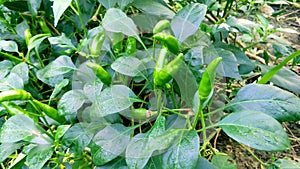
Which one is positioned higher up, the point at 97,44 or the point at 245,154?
the point at 97,44

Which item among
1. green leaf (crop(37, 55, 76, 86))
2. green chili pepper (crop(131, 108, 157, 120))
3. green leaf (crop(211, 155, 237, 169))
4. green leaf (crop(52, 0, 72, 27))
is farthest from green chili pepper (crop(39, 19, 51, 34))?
green leaf (crop(211, 155, 237, 169))

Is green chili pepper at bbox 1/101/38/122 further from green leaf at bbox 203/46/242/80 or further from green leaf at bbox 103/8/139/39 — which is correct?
green leaf at bbox 203/46/242/80

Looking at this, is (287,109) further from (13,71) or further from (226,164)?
(13,71)

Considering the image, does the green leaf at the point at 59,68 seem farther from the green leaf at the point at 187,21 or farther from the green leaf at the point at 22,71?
the green leaf at the point at 187,21

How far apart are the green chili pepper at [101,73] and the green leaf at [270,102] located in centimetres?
21

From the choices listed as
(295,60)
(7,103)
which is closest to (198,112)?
(7,103)

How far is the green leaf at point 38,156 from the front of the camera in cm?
60

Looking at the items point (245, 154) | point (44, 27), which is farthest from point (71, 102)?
point (245, 154)

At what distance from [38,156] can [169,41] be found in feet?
0.96

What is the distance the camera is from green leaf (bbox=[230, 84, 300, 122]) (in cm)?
53

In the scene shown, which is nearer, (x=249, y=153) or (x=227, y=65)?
(x=227, y=65)

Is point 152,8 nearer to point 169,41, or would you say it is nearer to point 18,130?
point 169,41

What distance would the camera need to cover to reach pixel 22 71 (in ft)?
2.49

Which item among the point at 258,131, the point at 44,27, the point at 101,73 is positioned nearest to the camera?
the point at 258,131
